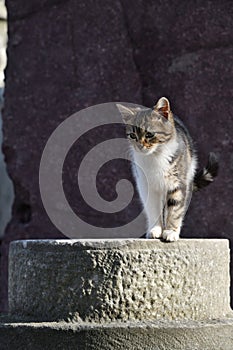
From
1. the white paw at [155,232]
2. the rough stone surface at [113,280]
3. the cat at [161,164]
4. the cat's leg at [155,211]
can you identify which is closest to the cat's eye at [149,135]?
the cat at [161,164]

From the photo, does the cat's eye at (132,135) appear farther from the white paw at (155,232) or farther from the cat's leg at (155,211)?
the white paw at (155,232)

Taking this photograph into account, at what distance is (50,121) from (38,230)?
0.59 metres

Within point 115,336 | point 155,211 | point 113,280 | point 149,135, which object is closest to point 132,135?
point 149,135

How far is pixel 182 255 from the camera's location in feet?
9.83

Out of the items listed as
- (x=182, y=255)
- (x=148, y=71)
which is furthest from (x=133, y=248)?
(x=148, y=71)

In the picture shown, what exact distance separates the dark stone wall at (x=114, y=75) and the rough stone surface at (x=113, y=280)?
1115mm

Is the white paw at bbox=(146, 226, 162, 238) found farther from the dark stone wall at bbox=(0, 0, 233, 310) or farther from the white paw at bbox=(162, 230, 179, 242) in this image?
the dark stone wall at bbox=(0, 0, 233, 310)

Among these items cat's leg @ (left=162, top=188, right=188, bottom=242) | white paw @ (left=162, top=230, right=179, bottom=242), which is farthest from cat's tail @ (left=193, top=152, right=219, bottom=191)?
Answer: white paw @ (left=162, top=230, right=179, bottom=242)

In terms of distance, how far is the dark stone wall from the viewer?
13.6 ft

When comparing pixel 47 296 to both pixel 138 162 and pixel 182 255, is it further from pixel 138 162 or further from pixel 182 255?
pixel 138 162

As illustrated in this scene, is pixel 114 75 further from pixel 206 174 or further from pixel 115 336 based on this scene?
pixel 115 336

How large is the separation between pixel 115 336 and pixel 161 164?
0.82m

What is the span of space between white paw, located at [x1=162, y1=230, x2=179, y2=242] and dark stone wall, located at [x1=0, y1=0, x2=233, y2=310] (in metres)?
1.01

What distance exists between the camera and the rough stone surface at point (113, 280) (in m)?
2.90
